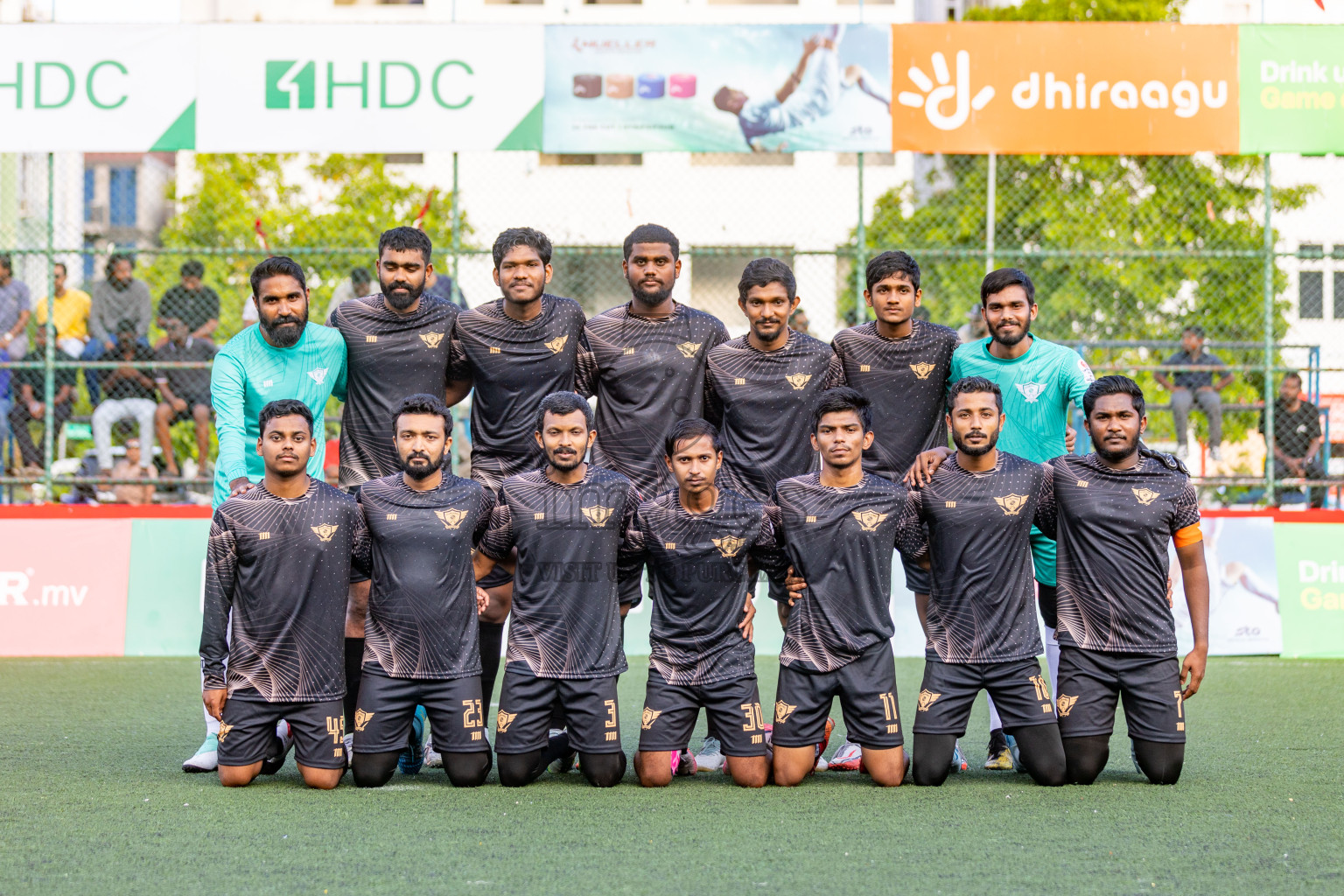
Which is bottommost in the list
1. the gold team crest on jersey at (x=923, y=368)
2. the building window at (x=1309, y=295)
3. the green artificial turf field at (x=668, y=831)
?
the green artificial turf field at (x=668, y=831)

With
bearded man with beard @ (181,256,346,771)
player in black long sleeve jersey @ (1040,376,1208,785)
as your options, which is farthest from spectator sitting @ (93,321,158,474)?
player in black long sleeve jersey @ (1040,376,1208,785)

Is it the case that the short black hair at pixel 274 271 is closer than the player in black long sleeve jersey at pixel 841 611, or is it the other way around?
the player in black long sleeve jersey at pixel 841 611

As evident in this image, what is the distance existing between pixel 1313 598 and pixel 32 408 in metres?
9.81

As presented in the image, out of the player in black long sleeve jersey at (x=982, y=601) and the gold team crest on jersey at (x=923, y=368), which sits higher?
the gold team crest on jersey at (x=923, y=368)

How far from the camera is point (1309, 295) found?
2322 centimetres

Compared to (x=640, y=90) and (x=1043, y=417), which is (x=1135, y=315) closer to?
(x=640, y=90)

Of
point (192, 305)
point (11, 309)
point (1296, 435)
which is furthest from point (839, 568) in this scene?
point (11, 309)

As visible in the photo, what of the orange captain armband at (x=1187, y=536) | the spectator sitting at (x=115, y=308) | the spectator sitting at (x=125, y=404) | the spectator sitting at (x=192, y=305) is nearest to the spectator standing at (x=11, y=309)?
the spectator sitting at (x=115, y=308)

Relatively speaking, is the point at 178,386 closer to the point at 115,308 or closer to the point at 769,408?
the point at 115,308

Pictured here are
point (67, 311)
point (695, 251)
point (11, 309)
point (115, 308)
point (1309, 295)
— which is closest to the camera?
point (695, 251)

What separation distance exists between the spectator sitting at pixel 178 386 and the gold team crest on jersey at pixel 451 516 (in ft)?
20.0

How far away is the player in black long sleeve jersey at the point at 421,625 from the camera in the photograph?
5.52m

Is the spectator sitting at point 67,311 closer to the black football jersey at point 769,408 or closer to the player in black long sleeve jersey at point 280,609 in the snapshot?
the player in black long sleeve jersey at point 280,609

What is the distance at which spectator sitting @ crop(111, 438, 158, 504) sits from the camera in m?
10.8
